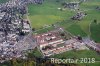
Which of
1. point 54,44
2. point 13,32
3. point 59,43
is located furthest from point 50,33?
point 13,32

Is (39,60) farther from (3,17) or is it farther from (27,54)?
(3,17)

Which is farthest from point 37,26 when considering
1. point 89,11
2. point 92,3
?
point 92,3

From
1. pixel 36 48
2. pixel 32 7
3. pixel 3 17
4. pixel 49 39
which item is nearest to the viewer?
pixel 36 48

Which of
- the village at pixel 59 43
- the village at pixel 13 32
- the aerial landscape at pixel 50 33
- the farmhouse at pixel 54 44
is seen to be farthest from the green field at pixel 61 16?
the farmhouse at pixel 54 44

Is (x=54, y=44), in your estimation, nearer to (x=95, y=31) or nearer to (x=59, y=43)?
(x=59, y=43)

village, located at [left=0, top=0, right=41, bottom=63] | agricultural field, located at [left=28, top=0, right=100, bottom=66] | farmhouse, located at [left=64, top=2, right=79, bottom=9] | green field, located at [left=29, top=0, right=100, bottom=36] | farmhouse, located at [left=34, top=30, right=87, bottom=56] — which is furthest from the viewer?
farmhouse, located at [left=64, top=2, right=79, bottom=9]

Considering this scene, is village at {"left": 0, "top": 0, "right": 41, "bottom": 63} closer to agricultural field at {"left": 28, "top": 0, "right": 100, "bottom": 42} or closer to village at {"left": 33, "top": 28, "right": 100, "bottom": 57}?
village at {"left": 33, "top": 28, "right": 100, "bottom": 57}

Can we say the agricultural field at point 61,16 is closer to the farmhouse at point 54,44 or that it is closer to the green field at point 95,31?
the green field at point 95,31

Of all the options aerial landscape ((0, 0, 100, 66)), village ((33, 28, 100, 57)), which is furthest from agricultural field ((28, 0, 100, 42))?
village ((33, 28, 100, 57))

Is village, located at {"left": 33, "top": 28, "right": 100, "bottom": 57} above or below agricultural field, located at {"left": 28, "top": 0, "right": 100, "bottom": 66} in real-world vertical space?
below
